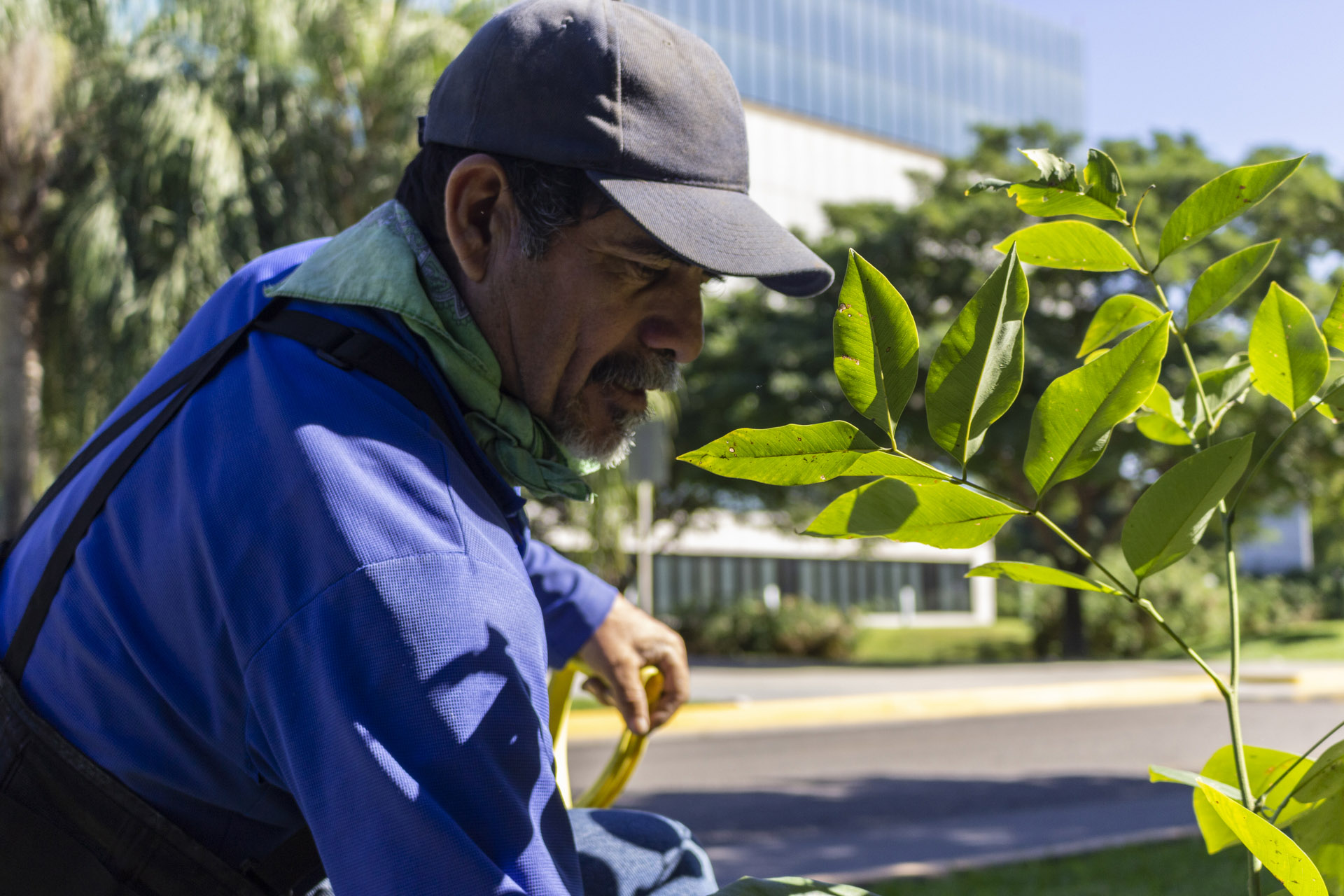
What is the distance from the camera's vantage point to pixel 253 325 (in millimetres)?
1033

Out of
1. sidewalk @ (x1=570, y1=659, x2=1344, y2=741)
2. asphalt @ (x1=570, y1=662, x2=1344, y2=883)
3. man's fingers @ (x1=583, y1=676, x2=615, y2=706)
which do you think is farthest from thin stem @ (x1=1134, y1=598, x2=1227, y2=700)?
sidewalk @ (x1=570, y1=659, x2=1344, y2=741)

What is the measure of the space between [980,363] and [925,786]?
26.1 feet

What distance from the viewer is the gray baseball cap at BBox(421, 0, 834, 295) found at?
1032mm

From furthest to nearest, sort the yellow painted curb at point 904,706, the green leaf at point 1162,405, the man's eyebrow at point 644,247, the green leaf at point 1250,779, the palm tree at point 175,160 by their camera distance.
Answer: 1. the yellow painted curb at point 904,706
2. the palm tree at point 175,160
3. the man's eyebrow at point 644,247
4. the green leaf at point 1162,405
5. the green leaf at point 1250,779

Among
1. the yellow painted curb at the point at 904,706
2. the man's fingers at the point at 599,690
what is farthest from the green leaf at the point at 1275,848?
the yellow painted curb at the point at 904,706

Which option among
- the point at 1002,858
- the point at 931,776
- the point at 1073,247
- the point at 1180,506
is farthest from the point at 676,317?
the point at 931,776

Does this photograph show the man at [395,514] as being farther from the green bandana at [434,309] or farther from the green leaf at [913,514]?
the green leaf at [913,514]

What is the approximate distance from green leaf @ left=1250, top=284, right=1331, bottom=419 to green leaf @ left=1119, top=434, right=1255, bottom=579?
0.14m

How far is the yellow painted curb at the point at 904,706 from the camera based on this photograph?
11.4 m

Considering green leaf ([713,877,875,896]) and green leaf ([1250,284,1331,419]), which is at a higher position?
green leaf ([1250,284,1331,419])

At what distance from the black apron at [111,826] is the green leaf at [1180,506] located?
54 cm

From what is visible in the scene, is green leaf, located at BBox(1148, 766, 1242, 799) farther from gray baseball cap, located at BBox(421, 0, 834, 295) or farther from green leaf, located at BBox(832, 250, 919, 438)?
gray baseball cap, located at BBox(421, 0, 834, 295)

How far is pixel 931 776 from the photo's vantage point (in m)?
8.55

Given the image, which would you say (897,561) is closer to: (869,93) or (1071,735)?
(869,93)
